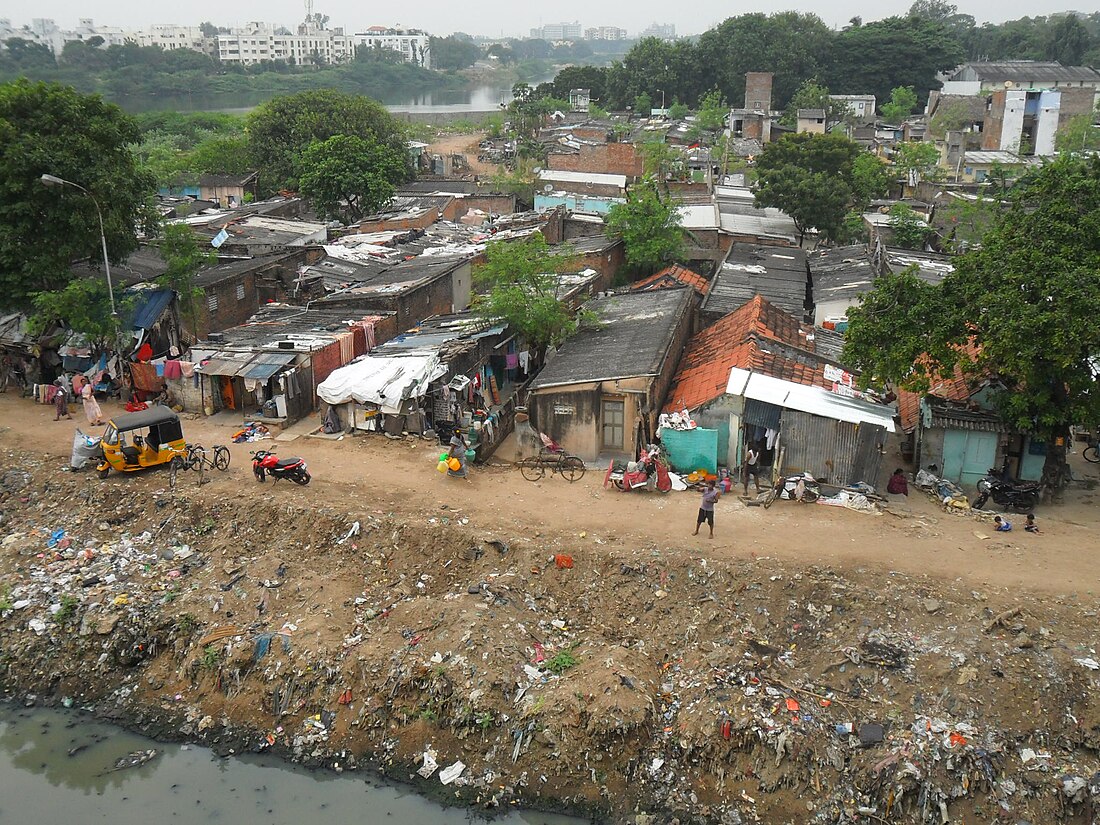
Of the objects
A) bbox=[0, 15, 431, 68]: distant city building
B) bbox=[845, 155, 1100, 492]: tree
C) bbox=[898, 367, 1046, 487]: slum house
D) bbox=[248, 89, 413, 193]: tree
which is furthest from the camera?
bbox=[0, 15, 431, 68]: distant city building

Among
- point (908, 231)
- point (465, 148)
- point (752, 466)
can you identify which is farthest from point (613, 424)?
point (465, 148)

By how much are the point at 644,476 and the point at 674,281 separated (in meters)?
11.3

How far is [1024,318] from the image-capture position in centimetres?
1248

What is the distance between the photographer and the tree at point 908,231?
27312 millimetres

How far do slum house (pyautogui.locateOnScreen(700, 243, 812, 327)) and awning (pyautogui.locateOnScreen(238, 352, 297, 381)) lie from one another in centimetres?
994

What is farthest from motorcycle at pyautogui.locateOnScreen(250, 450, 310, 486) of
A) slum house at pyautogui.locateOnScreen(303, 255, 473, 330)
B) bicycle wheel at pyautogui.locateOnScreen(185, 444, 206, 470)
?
slum house at pyautogui.locateOnScreen(303, 255, 473, 330)

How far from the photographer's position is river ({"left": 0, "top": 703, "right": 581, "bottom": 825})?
9.35 m

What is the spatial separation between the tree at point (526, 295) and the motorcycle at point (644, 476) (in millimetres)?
4629

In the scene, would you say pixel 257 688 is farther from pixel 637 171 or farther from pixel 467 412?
pixel 637 171

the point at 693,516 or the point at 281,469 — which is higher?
the point at 281,469

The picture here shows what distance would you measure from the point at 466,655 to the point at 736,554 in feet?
13.0

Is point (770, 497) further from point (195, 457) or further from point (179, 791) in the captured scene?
point (195, 457)

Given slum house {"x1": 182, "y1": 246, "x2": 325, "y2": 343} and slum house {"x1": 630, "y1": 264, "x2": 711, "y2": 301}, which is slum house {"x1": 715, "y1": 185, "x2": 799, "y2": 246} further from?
slum house {"x1": 182, "y1": 246, "x2": 325, "y2": 343}

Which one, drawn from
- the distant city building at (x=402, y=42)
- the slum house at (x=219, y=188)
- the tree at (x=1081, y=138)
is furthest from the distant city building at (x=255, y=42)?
the tree at (x=1081, y=138)
